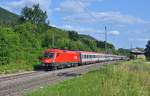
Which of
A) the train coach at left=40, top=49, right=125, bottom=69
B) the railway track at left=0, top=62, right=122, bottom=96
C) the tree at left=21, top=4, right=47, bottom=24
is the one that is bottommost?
the railway track at left=0, top=62, right=122, bottom=96

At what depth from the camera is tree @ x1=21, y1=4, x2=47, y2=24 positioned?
165 m

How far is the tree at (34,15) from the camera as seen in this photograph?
165125 mm

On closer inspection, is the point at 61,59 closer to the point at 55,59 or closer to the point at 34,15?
the point at 55,59

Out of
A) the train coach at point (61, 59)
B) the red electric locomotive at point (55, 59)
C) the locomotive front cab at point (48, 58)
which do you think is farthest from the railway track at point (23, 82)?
the train coach at point (61, 59)

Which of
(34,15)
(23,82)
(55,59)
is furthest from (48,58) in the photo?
(34,15)

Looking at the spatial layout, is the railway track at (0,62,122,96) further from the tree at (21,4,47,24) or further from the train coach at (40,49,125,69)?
the tree at (21,4,47,24)

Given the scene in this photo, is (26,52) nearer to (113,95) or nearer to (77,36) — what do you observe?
(113,95)

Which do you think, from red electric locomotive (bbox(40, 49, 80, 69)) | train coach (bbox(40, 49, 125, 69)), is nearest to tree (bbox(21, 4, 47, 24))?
train coach (bbox(40, 49, 125, 69))

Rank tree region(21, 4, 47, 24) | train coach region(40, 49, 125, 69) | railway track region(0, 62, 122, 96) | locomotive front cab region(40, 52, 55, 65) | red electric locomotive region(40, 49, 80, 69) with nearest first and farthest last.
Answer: railway track region(0, 62, 122, 96)
locomotive front cab region(40, 52, 55, 65)
red electric locomotive region(40, 49, 80, 69)
train coach region(40, 49, 125, 69)
tree region(21, 4, 47, 24)

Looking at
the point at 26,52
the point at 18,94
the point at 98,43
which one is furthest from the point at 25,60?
the point at 98,43

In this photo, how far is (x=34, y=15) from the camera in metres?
168

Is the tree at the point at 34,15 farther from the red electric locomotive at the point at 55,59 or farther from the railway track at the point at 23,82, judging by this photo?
the railway track at the point at 23,82

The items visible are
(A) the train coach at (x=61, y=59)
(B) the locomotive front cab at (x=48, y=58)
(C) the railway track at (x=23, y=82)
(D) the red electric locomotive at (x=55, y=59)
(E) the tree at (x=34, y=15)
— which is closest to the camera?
(C) the railway track at (x=23, y=82)

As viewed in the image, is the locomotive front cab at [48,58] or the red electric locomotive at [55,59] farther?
the red electric locomotive at [55,59]
